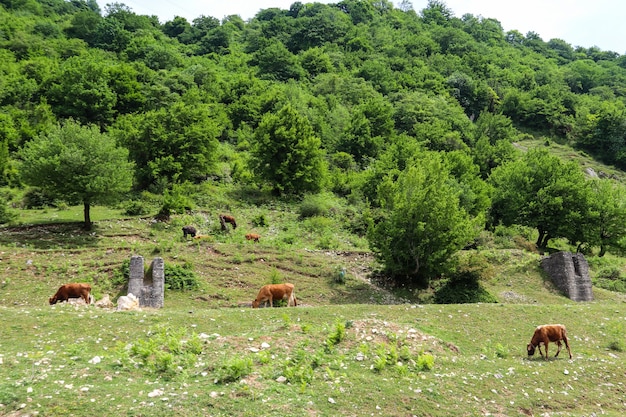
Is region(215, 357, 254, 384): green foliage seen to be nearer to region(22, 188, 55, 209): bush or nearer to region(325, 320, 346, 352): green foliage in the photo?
region(325, 320, 346, 352): green foliage

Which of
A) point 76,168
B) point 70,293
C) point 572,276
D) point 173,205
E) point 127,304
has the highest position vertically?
point 76,168

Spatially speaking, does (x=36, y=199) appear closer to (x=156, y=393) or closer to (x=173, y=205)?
(x=173, y=205)

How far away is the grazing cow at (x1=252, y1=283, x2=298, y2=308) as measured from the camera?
20000mm

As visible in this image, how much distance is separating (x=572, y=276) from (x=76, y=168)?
31064 mm

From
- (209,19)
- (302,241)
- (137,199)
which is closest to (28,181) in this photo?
(137,199)

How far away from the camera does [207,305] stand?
22266 mm

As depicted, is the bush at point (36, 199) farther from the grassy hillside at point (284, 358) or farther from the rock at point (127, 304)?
the rock at point (127, 304)

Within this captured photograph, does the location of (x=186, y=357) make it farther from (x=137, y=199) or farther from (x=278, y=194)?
(x=278, y=194)

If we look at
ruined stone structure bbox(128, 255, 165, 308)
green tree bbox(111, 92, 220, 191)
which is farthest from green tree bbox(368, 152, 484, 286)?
green tree bbox(111, 92, 220, 191)

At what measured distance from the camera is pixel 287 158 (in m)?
46.3

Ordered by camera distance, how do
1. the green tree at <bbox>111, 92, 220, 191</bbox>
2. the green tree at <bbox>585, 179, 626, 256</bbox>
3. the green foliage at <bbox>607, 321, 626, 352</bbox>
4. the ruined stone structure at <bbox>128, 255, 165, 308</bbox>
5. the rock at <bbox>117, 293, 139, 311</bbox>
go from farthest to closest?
1. the green tree at <bbox>111, 92, 220, 191</bbox>
2. the green tree at <bbox>585, 179, 626, 256</bbox>
3. the ruined stone structure at <bbox>128, 255, 165, 308</bbox>
4. the rock at <bbox>117, 293, 139, 311</bbox>
5. the green foliage at <bbox>607, 321, 626, 352</bbox>

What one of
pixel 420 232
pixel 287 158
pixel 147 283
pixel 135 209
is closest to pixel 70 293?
pixel 147 283

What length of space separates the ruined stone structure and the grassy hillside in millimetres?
786

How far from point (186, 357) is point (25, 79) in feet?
211
